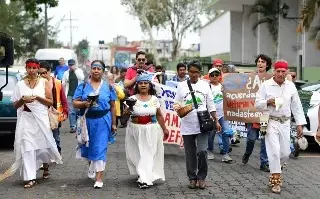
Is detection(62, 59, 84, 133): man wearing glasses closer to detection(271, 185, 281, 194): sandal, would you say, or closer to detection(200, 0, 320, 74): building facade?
detection(271, 185, 281, 194): sandal

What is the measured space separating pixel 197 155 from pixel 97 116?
1.52 metres

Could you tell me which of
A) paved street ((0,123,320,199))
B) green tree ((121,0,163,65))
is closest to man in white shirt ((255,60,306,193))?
paved street ((0,123,320,199))

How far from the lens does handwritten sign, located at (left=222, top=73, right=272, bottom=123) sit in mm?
11625

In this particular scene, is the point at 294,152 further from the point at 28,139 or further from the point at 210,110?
the point at 28,139

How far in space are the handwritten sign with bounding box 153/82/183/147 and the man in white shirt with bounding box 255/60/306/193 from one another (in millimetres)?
3259

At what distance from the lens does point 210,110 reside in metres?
8.64

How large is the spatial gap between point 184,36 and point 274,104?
56673mm

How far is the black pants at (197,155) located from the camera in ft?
27.7

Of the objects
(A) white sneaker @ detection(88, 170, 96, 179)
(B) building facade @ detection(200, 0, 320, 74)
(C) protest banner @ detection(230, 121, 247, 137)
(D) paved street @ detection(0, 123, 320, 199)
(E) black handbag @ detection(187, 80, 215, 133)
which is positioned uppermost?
(B) building facade @ detection(200, 0, 320, 74)

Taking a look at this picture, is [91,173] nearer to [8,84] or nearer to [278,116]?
[278,116]

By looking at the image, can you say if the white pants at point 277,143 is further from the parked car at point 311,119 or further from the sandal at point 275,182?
the parked car at point 311,119

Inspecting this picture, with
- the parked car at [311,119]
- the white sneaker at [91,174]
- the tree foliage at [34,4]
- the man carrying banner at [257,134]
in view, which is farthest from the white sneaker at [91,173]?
the tree foliage at [34,4]

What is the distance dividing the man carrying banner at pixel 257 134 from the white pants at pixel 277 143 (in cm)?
158

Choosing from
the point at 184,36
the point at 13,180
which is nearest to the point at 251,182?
the point at 13,180
